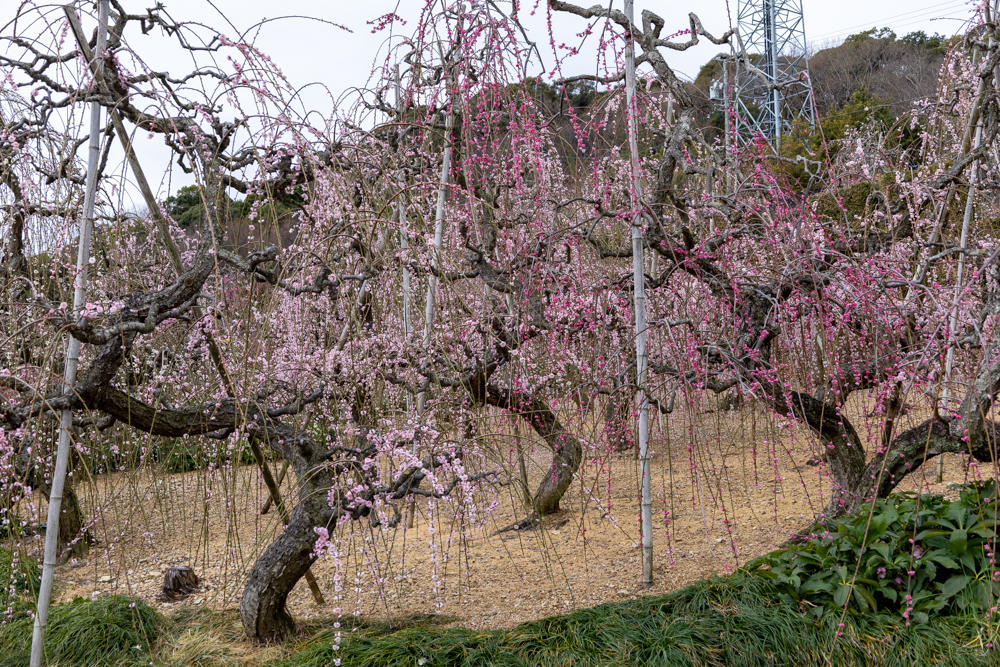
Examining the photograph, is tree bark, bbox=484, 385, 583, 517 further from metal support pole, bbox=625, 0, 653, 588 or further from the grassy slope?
the grassy slope

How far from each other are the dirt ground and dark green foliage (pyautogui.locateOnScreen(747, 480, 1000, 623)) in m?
0.16

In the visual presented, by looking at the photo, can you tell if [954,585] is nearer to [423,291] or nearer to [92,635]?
[423,291]

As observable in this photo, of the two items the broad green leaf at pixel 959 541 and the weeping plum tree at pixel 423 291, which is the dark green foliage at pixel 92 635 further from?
the broad green leaf at pixel 959 541

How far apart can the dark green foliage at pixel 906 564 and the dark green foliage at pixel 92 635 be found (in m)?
2.49

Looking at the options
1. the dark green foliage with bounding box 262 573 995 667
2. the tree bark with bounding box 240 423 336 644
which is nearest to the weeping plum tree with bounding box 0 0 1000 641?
the tree bark with bounding box 240 423 336 644

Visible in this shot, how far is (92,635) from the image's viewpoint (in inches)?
112

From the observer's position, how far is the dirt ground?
9.52ft

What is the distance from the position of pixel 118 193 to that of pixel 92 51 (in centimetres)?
49

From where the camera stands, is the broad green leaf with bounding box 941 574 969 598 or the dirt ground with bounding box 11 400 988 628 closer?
the broad green leaf with bounding box 941 574 969 598

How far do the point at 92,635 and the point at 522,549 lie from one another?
187cm

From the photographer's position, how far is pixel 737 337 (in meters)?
3.10

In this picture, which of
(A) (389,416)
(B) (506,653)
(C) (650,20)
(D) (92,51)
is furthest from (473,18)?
(B) (506,653)

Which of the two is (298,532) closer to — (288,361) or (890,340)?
(288,361)

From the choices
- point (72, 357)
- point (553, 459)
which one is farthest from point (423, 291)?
point (72, 357)
